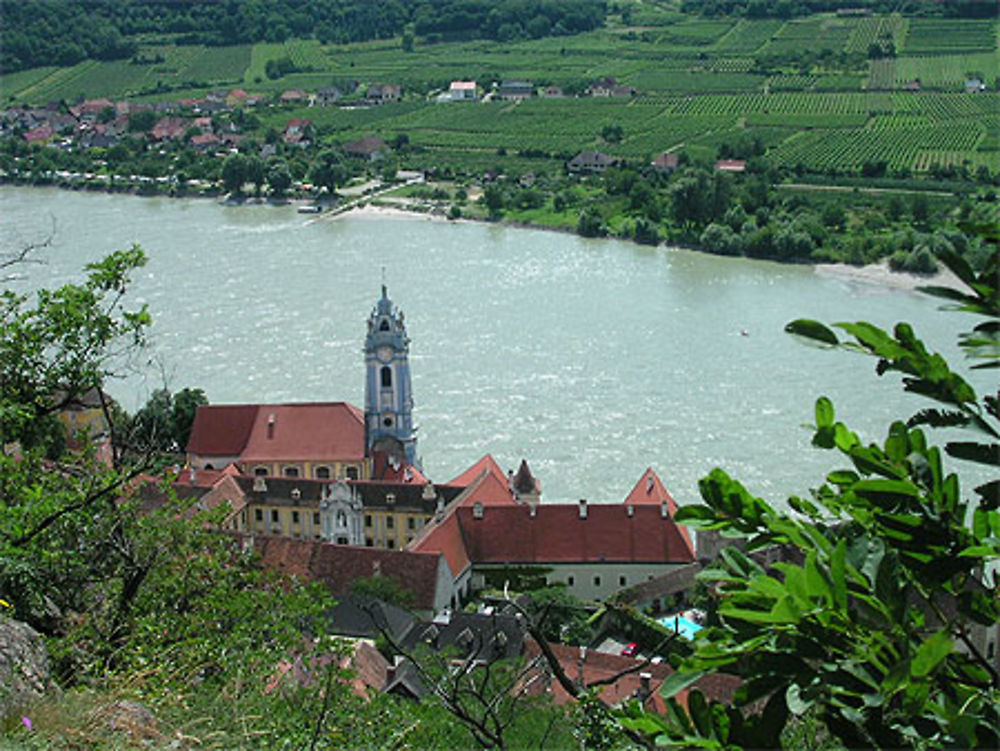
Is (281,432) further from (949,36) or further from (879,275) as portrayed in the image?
(949,36)

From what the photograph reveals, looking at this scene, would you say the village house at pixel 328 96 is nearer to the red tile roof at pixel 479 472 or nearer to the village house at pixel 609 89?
the village house at pixel 609 89

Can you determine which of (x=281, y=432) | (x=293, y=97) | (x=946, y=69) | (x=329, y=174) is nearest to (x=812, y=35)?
(x=946, y=69)

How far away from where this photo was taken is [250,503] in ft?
35.4

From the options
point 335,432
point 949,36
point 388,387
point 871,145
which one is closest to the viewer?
point 388,387

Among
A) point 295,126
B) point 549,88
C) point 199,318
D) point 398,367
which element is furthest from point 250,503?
point 549,88

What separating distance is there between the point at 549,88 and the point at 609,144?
7.19m

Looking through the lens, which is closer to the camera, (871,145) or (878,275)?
(878,275)

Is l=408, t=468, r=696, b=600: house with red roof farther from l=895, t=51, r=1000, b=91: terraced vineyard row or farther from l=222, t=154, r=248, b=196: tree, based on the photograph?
l=895, t=51, r=1000, b=91: terraced vineyard row

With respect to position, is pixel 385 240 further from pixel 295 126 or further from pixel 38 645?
pixel 38 645

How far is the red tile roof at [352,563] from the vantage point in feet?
29.2

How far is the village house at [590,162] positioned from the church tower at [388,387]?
58.7 feet

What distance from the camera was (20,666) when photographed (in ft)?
9.68

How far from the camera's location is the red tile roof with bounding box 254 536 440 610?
29.2ft

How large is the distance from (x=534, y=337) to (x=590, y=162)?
13713 millimetres
